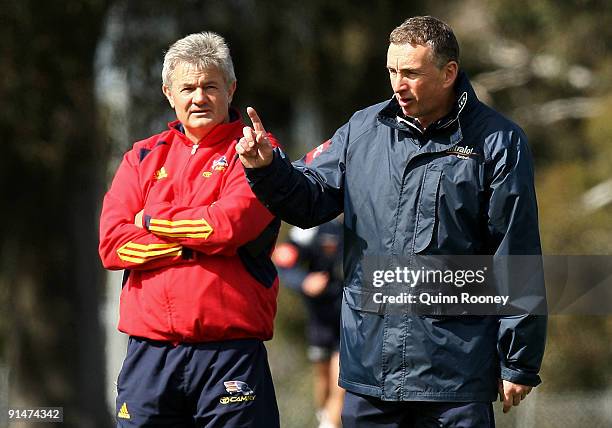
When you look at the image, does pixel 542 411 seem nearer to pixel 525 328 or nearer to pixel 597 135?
pixel 597 135

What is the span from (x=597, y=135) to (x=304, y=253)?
9310 millimetres

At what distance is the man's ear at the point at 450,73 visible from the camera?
4.27 meters

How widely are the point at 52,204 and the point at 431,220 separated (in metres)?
8.15

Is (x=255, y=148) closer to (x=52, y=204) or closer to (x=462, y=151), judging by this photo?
(x=462, y=151)

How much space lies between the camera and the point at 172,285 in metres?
4.46

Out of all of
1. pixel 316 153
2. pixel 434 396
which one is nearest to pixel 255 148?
pixel 316 153

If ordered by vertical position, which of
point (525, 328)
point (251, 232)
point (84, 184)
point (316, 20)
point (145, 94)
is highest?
point (316, 20)

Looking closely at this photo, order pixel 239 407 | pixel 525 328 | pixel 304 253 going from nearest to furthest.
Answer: pixel 525 328 < pixel 239 407 < pixel 304 253

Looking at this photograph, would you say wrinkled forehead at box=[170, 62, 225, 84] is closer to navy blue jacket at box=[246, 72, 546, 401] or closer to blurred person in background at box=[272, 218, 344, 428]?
navy blue jacket at box=[246, 72, 546, 401]

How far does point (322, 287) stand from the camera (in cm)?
945

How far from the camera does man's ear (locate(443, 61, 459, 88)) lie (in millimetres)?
4273

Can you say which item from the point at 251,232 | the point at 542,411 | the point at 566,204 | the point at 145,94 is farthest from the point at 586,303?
the point at 251,232

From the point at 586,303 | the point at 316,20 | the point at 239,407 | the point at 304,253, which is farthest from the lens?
the point at 586,303
